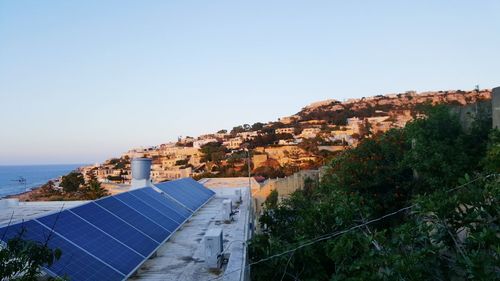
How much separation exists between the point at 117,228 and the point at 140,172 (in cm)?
673

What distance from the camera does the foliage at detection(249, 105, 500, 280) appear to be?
5613 mm

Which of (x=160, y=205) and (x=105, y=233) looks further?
(x=160, y=205)

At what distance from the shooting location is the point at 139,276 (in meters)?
6.74

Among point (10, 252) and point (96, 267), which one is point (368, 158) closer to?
point (96, 267)

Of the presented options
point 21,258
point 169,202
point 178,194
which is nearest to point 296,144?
point 178,194

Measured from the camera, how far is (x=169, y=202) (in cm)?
1216

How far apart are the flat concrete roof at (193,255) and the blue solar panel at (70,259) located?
98cm

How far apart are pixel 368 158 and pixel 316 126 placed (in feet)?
277

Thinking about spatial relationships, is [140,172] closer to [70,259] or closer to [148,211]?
[148,211]

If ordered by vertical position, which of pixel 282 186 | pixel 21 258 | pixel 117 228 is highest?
pixel 21 258

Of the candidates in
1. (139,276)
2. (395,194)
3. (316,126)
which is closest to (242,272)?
(139,276)

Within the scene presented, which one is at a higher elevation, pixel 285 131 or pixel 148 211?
pixel 148 211

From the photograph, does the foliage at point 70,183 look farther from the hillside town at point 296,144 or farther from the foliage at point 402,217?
the foliage at point 402,217

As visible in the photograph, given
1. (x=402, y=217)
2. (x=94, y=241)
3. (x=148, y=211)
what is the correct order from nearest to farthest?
(x=94, y=241), (x=148, y=211), (x=402, y=217)
